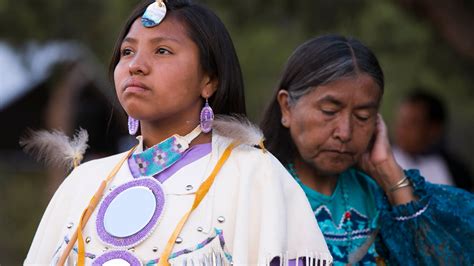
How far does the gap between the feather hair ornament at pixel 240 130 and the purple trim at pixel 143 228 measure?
287 millimetres

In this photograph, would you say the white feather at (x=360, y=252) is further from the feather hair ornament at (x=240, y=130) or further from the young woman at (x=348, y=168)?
the feather hair ornament at (x=240, y=130)

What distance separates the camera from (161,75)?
344 cm

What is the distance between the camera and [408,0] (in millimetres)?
8148

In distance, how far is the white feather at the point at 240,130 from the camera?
349cm

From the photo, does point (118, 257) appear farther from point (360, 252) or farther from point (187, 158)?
point (360, 252)

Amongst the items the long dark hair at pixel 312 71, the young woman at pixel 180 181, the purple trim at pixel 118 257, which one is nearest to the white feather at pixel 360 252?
the long dark hair at pixel 312 71

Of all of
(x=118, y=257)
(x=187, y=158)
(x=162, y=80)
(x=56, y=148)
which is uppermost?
(x=162, y=80)

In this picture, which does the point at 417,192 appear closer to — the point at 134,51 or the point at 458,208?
the point at 458,208

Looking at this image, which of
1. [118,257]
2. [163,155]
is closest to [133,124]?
[163,155]

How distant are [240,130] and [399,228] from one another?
0.97m

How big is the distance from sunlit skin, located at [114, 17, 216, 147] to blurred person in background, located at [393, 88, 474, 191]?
409cm

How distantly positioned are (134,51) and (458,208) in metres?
1.49

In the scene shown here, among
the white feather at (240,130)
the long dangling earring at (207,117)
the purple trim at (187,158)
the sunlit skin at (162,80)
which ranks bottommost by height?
the purple trim at (187,158)

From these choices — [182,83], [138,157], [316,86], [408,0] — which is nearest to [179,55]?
[182,83]
